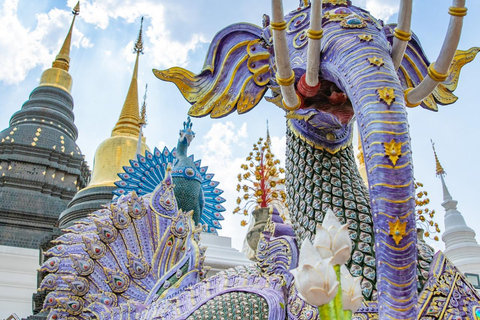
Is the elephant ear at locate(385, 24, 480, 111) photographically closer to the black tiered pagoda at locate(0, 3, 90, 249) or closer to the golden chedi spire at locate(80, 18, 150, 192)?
the golden chedi spire at locate(80, 18, 150, 192)

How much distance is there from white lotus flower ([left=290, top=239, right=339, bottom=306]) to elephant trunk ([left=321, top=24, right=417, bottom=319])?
Answer: 0.42 meters

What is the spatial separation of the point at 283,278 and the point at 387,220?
750 mm

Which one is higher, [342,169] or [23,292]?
[23,292]

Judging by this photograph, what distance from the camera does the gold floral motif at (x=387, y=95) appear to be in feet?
4.98

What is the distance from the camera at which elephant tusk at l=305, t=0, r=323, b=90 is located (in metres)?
1.72

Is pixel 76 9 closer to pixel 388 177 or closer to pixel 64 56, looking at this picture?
pixel 64 56

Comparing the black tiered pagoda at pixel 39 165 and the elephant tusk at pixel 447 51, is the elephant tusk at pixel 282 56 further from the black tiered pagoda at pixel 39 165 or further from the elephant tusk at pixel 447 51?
the black tiered pagoda at pixel 39 165

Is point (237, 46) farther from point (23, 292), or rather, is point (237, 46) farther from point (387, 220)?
point (23, 292)

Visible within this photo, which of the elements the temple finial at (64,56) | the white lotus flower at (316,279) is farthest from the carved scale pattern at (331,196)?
the temple finial at (64,56)

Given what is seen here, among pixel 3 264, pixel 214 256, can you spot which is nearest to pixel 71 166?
pixel 3 264

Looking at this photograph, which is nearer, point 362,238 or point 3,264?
point 362,238

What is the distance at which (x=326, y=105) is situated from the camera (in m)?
2.11

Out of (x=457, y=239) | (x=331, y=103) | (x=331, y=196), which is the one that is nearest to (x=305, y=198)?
(x=331, y=196)

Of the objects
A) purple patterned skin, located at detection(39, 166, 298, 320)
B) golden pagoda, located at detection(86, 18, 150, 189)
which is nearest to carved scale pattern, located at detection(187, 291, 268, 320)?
purple patterned skin, located at detection(39, 166, 298, 320)
